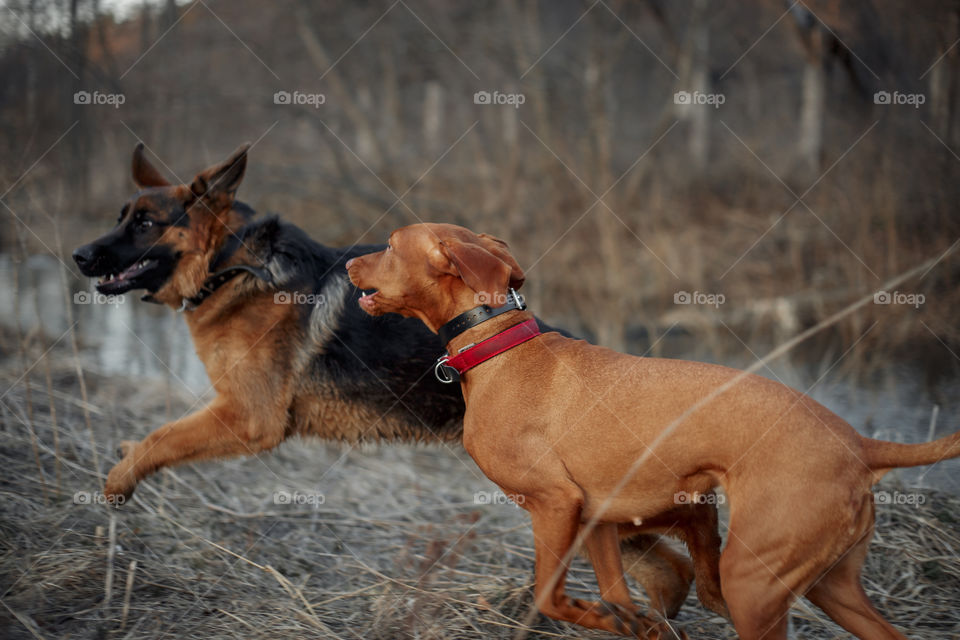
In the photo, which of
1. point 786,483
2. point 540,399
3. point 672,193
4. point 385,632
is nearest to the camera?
point 786,483

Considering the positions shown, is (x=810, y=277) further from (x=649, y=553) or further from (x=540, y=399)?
(x=540, y=399)

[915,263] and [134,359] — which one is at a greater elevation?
[915,263]

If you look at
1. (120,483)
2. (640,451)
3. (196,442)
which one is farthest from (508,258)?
(120,483)

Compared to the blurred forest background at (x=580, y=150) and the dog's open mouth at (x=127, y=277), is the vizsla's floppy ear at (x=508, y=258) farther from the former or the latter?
the blurred forest background at (x=580, y=150)

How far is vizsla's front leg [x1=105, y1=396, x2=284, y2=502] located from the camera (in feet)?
14.6

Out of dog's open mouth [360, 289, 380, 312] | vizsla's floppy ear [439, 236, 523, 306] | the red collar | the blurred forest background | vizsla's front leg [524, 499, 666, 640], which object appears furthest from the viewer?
the blurred forest background

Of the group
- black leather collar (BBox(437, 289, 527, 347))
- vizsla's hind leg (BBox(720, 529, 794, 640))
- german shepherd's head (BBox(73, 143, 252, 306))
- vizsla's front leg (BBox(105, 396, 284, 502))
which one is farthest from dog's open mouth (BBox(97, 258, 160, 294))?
vizsla's hind leg (BBox(720, 529, 794, 640))

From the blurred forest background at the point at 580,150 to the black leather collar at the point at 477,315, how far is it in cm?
300

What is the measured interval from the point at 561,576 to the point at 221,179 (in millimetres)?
3062

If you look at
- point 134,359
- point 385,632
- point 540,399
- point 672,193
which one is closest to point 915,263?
point 672,193

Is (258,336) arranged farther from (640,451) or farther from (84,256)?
(640,451)

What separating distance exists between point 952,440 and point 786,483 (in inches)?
26.7

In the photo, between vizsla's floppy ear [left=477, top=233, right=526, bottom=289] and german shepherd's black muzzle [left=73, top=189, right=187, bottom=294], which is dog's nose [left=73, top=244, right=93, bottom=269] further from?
vizsla's floppy ear [left=477, top=233, right=526, bottom=289]

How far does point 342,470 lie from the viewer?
21.9ft
